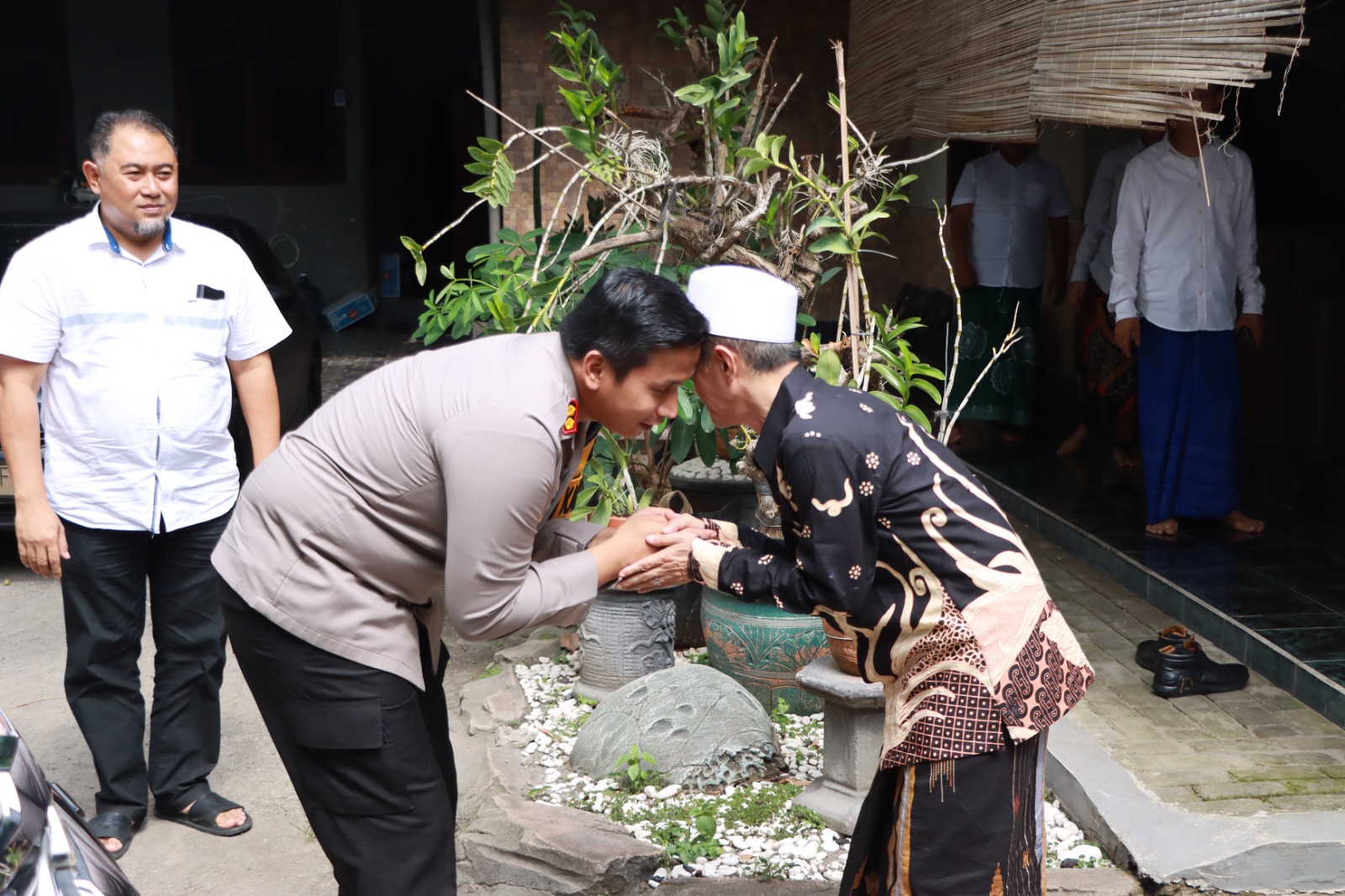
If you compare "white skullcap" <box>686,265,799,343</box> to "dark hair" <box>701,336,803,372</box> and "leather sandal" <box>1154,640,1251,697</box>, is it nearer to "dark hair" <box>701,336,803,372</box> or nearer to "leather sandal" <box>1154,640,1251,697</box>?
"dark hair" <box>701,336,803,372</box>

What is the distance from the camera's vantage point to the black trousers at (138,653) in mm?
3740

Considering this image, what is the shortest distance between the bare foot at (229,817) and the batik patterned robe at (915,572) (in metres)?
2.31

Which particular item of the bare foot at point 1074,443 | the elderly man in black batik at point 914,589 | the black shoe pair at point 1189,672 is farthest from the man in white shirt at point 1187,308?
the elderly man in black batik at point 914,589

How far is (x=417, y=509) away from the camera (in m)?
2.34

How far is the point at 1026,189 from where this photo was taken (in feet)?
25.0

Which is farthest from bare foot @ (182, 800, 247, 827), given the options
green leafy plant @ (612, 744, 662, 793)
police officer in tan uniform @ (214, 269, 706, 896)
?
police officer in tan uniform @ (214, 269, 706, 896)

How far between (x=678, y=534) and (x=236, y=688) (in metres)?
3.10

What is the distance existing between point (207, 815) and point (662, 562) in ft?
7.05

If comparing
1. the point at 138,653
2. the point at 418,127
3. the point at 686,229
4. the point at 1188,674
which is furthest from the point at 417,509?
the point at 418,127

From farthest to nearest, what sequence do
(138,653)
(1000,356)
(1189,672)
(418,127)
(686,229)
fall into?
1. (418,127)
2. (1000,356)
3. (686,229)
4. (1189,672)
5. (138,653)

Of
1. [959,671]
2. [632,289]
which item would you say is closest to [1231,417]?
[959,671]

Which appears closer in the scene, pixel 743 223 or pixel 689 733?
pixel 689 733

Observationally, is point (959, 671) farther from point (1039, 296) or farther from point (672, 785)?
point (1039, 296)

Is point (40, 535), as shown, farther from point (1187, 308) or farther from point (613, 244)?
point (1187, 308)
